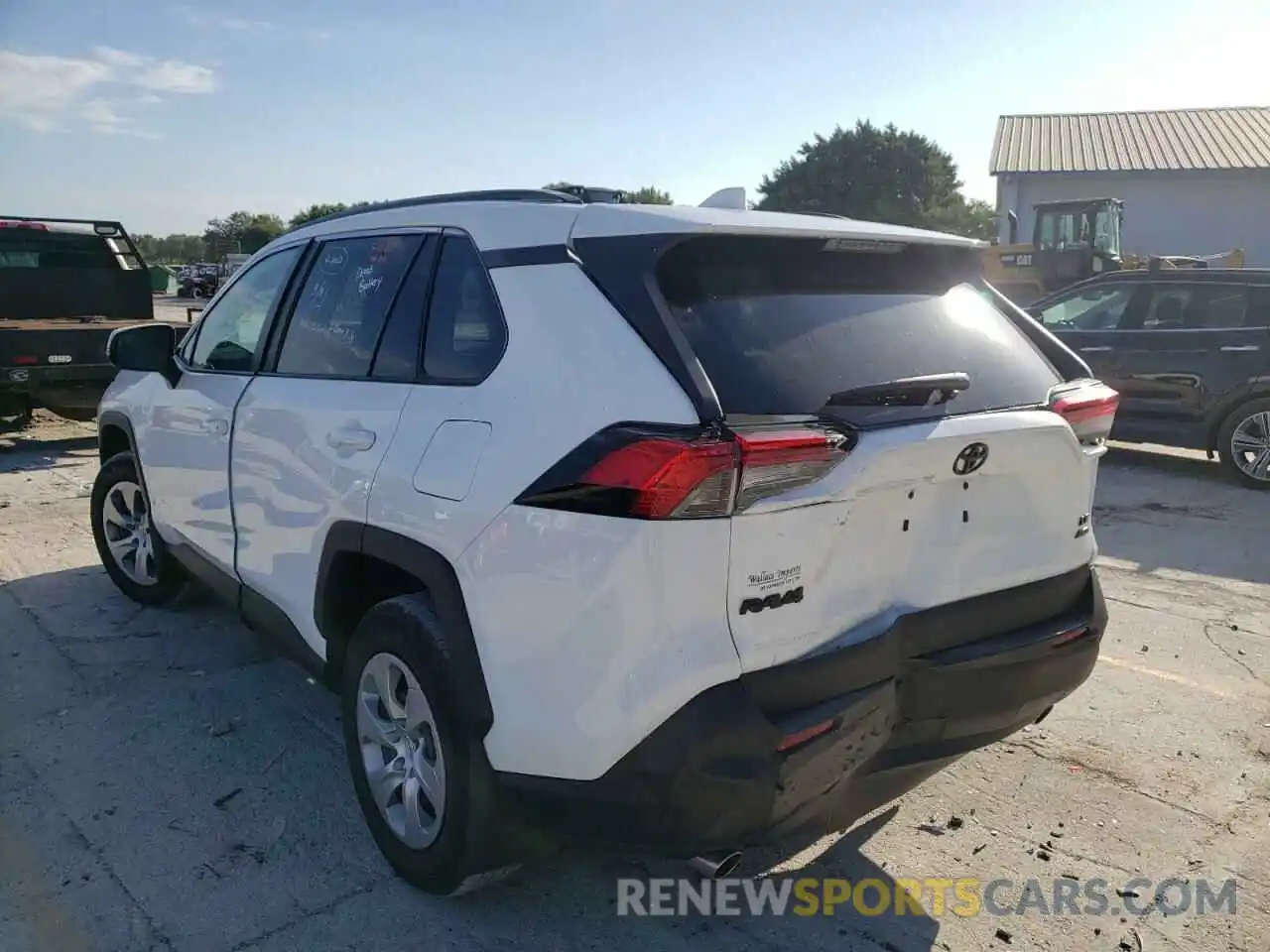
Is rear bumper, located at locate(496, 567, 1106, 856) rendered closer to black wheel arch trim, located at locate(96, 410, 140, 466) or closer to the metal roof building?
black wheel arch trim, located at locate(96, 410, 140, 466)

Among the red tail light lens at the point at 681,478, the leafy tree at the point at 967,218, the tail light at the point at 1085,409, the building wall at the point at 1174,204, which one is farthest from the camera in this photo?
the leafy tree at the point at 967,218

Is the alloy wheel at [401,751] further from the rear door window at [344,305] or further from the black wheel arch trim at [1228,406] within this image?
the black wheel arch trim at [1228,406]

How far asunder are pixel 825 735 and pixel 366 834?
1645 mm

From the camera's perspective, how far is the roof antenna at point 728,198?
10.0ft

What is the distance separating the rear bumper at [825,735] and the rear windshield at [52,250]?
10.3 metres

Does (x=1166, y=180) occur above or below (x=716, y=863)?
above

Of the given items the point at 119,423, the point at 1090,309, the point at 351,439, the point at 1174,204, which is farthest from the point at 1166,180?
the point at 351,439

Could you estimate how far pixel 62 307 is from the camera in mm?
10398

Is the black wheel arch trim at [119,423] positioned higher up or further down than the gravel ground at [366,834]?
higher up

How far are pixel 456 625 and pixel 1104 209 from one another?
21.6 m

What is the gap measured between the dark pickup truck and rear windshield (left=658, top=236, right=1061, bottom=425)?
8693 mm

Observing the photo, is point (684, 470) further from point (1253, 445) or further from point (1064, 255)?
point (1064, 255)

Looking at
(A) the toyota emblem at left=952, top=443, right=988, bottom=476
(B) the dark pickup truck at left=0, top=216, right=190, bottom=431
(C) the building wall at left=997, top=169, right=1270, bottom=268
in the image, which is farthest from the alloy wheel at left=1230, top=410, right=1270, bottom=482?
(C) the building wall at left=997, top=169, right=1270, bottom=268

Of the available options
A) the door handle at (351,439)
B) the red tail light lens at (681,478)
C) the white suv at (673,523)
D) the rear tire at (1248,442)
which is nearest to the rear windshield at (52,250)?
the white suv at (673,523)
